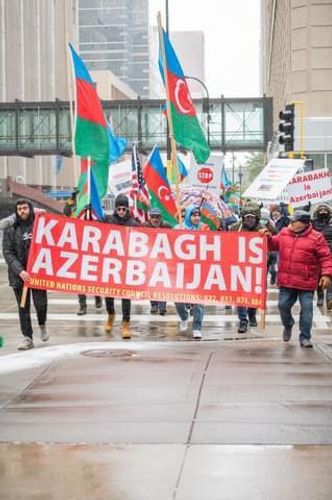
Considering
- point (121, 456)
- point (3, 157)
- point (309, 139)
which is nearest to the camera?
point (121, 456)

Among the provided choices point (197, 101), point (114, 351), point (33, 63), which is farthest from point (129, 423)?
point (33, 63)

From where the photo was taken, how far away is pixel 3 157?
69562 mm

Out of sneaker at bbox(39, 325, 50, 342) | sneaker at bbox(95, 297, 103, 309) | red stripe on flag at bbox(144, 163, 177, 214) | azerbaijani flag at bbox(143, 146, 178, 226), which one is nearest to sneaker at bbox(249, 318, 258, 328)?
sneaker at bbox(39, 325, 50, 342)

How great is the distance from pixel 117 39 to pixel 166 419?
184010 millimetres

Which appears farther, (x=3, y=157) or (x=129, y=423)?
(x=3, y=157)

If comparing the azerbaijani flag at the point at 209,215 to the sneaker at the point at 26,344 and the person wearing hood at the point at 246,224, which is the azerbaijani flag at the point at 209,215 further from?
the sneaker at the point at 26,344

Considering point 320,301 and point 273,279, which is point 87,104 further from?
point 273,279

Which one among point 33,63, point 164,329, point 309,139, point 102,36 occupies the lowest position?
point 164,329

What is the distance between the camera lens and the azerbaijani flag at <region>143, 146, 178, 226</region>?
1600 cm

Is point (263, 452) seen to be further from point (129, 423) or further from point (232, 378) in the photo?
point (232, 378)

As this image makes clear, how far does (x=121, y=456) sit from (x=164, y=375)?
2.60m

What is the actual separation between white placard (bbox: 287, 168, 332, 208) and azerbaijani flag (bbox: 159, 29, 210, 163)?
3.60 m

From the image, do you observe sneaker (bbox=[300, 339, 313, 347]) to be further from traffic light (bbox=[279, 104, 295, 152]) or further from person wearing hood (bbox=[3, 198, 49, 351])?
traffic light (bbox=[279, 104, 295, 152])

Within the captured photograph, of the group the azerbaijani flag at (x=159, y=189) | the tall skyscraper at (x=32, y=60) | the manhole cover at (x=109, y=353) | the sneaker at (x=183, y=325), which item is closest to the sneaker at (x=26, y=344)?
the manhole cover at (x=109, y=353)
